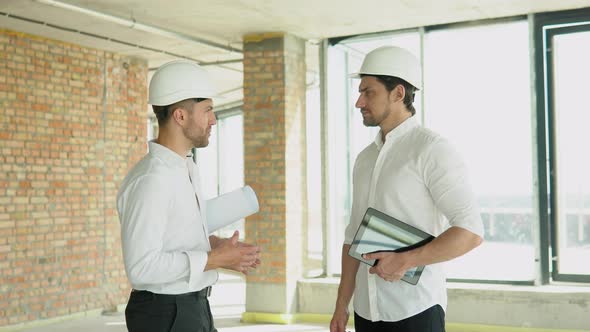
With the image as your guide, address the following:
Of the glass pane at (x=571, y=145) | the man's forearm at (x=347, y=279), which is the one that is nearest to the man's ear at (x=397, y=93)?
the man's forearm at (x=347, y=279)

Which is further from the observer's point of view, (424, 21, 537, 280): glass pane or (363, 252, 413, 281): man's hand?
(424, 21, 537, 280): glass pane

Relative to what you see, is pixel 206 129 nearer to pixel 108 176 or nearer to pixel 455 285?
pixel 455 285

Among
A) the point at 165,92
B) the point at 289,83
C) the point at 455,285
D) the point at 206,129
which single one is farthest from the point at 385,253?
the point at 289,83

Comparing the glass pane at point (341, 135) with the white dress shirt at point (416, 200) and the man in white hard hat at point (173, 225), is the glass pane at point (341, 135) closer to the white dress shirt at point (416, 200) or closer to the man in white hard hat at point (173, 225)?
the white dress shirt at point (416, 200)

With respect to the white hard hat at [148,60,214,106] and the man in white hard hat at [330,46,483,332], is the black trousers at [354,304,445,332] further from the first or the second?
the white hard hat at [148,60,214,106]

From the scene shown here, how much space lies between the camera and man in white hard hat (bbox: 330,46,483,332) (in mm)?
2373

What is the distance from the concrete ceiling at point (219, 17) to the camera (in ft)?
21.5

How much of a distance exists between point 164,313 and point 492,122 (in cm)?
578

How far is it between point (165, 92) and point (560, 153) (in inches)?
221

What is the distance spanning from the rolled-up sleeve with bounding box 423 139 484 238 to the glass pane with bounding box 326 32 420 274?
19.1 ft

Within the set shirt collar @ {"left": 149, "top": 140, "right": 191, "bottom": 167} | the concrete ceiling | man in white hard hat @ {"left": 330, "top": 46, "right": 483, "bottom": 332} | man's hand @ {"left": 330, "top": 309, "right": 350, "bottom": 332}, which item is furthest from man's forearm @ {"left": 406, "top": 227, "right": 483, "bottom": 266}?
the concrete ceiling

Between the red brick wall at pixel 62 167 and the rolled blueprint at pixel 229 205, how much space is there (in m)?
5.33

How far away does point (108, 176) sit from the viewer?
8578mm

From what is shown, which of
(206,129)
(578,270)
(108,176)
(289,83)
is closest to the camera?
(206,129)
